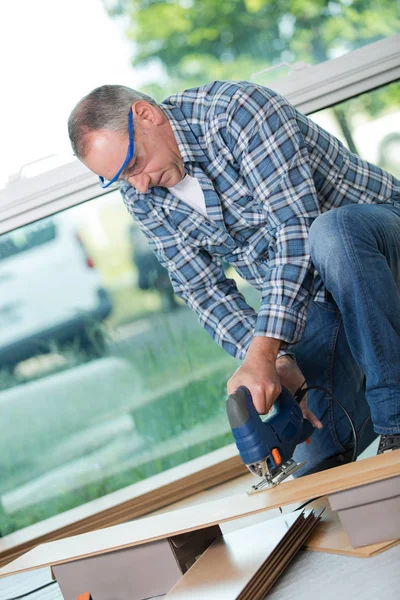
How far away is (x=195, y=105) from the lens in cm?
185

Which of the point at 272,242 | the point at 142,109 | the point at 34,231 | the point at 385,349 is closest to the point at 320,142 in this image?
the point at 272,242

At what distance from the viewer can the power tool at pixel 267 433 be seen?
141 cm

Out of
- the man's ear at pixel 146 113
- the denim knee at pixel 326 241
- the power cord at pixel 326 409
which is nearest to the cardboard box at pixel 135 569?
the power cord at pixel 326 409

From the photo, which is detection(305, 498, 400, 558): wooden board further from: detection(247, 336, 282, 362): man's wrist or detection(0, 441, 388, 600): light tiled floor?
detection(247, 336, 282, 362): man's wrist

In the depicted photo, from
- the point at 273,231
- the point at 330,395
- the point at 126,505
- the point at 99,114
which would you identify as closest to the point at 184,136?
the point at 99,114

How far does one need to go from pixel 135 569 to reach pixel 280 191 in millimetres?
943

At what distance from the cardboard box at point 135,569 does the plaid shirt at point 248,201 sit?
20.0 inches

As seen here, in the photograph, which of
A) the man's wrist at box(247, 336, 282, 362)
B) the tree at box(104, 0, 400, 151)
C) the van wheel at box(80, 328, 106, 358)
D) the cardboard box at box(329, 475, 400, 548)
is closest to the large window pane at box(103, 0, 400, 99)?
the tree at box(104, 0, 400, 151)

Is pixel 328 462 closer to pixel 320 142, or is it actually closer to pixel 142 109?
pixel 320 142

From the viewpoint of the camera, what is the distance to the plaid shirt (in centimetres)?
166

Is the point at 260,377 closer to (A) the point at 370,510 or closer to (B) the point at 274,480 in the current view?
(B) the point at 274,480

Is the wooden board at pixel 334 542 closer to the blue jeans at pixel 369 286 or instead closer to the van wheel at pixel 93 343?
the blue jeans at pixel 369 286

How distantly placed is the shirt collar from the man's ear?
0.03m

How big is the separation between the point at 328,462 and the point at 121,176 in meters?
0.98
